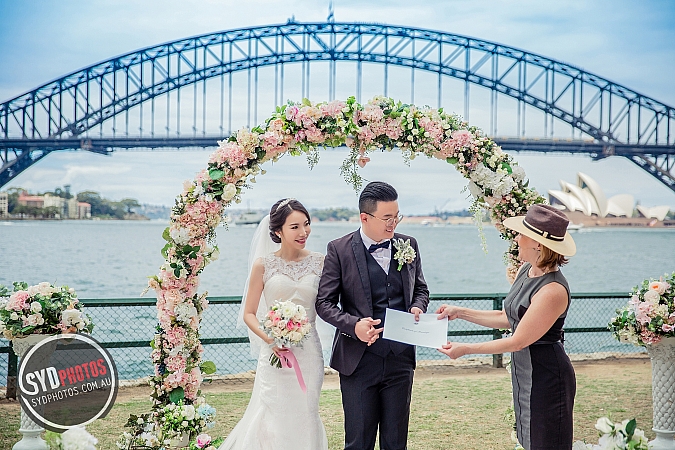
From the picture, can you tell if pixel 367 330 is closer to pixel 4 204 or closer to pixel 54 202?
pixel 4 204

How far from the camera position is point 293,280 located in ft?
13.4

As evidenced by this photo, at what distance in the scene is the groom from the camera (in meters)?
3.65

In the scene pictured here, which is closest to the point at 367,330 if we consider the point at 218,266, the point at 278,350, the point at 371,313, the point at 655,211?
the point at 371,313

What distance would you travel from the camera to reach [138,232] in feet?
248

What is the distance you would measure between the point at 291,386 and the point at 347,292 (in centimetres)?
75

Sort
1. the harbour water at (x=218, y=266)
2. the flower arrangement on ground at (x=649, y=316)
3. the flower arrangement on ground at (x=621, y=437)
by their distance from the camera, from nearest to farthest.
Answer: the flower arrangement on ground at (x=621, y=437) → the flower arrangement on ground at (x=649, y=316) → the harbour water at (x=218, y=266)

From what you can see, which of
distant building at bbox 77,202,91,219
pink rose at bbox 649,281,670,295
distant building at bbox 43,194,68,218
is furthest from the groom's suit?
distant building at bbox 77,202,91,219

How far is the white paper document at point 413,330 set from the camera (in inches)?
140

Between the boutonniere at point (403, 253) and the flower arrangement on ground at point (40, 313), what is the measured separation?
2.15 meters

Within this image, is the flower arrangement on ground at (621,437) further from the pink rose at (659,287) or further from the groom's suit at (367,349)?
the pink rose at (659,287)

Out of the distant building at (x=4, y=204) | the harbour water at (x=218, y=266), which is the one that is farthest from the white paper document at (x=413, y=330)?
the distant building at (x=4, y=204)

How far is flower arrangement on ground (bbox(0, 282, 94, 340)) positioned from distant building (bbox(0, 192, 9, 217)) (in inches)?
1467

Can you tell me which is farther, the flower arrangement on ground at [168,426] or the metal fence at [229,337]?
the metal fence at [229,337]

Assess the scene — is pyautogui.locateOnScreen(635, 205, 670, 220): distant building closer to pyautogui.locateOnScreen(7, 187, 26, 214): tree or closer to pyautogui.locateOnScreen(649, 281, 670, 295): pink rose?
pyautogui.locateOnScreen(7, 187, 26, 214): tree
